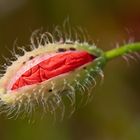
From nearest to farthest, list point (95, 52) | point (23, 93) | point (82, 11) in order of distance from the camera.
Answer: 1. point (23, 93)
2. point (95, 52)
3. point (82, 11)

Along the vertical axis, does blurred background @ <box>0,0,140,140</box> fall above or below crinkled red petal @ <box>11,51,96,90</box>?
above

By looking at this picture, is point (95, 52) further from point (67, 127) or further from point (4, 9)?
point (4, 9)

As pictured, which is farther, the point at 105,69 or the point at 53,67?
the point at 105,69

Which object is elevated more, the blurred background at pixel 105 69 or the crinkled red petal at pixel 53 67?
the blurred background at pixel 105 69

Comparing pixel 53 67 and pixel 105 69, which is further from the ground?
pixel 105 69

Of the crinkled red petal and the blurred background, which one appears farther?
the blurred background

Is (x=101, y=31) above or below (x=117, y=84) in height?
above

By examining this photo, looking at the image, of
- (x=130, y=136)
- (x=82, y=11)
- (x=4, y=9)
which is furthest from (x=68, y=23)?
(x=130, y=136)

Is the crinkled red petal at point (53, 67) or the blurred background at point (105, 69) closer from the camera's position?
the crinkled red petal at point (53, 67)
